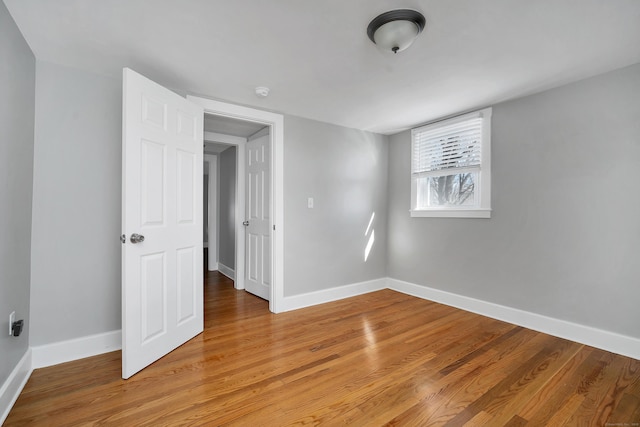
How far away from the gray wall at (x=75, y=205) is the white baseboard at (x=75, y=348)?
44mm

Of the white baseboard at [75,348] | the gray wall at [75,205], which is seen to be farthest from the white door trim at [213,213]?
the white baseboard at [75,348]

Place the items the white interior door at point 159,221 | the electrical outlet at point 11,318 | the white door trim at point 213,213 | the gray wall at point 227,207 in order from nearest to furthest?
the electrical outlet at point 11,318 → the white interior door at point 159,221 → the gray wall at point 227,207 → the white door trim at point 213,213

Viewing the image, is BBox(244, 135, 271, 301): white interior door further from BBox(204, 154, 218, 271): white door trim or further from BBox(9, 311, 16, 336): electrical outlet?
BBox(9, 311, 16, 336): electrical outlet

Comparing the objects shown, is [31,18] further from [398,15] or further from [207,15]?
[398,15]

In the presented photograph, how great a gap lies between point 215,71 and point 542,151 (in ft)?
9.86

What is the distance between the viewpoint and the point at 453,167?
11.0ft

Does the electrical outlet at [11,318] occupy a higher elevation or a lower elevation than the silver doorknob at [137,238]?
lower

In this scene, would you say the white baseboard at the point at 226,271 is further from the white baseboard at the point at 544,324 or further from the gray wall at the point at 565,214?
the gray wall at the point at 565,214

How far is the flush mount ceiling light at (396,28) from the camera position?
5.23ft

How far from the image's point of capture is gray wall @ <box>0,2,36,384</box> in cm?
159

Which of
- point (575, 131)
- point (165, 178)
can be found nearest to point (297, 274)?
point (165, 178)

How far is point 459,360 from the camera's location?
2.15 metres

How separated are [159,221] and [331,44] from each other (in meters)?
1.80

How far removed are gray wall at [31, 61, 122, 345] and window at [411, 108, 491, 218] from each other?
331 cm
